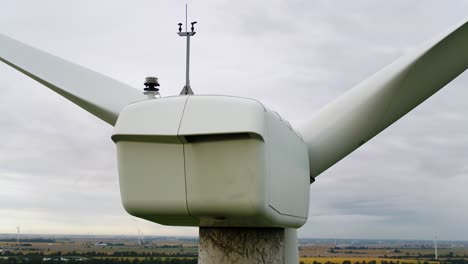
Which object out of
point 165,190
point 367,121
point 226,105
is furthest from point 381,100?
point 165,190

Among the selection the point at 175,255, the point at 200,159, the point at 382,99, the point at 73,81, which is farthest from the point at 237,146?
the point at 175,255

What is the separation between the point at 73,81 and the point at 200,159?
12.4 feet

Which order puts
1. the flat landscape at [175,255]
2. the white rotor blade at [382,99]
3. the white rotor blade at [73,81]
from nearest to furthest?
the white rotor blade at [382,99] < the white rotor blade at [73,81] < the flat landscape at [175,255]

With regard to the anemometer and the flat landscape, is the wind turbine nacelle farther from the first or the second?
the flat landscape

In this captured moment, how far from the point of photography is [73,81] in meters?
8.14

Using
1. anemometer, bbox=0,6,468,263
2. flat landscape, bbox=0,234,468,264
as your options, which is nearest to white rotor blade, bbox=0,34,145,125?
anemometer, bbox=0,6,468,263

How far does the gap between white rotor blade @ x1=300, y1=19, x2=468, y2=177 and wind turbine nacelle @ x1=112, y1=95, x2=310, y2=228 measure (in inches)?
95.3

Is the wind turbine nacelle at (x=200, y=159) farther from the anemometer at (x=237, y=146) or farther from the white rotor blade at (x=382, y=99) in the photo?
the white rotor blade at (x=382, y=99)

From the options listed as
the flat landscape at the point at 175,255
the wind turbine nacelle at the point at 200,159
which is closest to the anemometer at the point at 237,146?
the wind turbine nacelle at the point at 200,159

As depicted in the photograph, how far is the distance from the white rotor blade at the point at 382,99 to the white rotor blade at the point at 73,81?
9.27 ft

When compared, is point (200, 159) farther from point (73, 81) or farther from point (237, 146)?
point (73, 81)

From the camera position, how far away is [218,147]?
5.10m

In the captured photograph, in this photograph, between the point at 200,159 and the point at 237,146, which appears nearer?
the point at 237,146

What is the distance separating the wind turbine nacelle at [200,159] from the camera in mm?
5016
